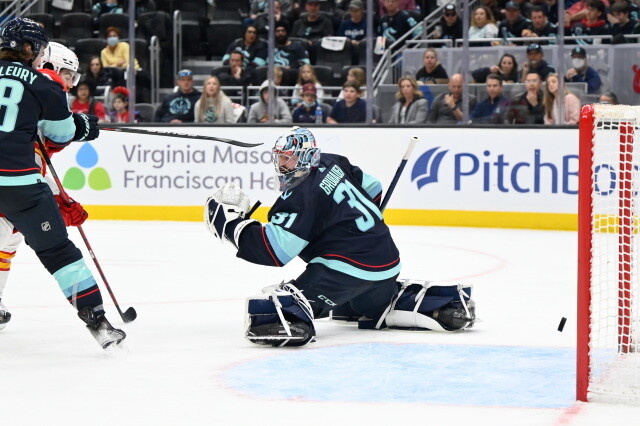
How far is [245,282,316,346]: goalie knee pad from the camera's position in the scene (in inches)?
171

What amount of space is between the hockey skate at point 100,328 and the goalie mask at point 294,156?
0.88m

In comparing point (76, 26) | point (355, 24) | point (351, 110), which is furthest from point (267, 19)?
point (76, 26)

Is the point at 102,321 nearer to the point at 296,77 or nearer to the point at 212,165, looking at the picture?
the point at 212,165

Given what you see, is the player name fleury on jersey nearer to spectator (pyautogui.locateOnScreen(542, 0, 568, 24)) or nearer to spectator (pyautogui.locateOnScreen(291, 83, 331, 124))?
spectator (pyautogui.locateOnScreen(291, 83, 331, 124))

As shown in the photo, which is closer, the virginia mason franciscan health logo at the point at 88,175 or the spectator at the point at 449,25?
the spectator at the point at 449,25

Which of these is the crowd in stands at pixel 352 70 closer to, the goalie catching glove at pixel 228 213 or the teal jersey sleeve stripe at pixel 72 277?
the goalie catching glove at pixel 228 213

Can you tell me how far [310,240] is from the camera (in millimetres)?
4492

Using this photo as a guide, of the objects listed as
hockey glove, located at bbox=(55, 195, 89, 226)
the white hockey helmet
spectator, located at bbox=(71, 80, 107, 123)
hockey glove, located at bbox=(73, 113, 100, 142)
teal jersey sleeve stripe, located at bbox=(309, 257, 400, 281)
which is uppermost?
the white hockey helmet

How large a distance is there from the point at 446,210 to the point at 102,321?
5618 millimetres

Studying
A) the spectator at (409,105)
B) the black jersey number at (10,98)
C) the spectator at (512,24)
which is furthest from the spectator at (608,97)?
the black jersey number at (10,98)

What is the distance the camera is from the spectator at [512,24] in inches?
386

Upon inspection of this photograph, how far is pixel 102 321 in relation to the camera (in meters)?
4.19

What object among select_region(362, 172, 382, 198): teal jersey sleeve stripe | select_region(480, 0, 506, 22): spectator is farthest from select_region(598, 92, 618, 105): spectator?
select_region(362, 172, 382, 198): teal jersey sleeve stripe

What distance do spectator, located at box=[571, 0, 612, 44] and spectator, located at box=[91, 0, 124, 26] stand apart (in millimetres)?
4321
